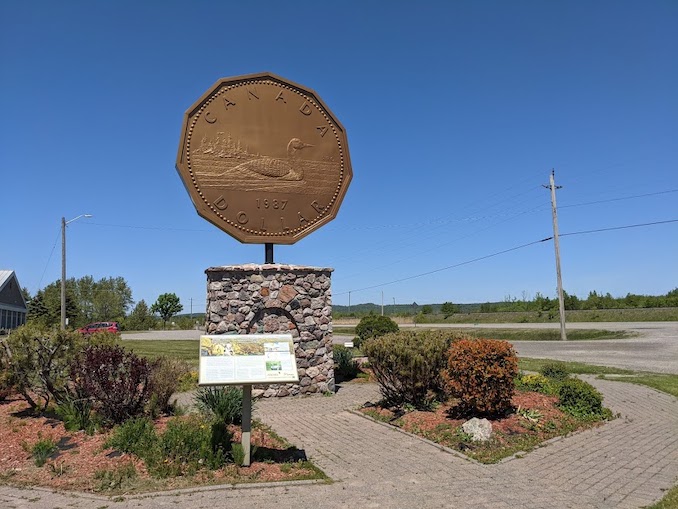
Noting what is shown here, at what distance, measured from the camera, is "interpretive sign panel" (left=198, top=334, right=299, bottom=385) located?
227 inches

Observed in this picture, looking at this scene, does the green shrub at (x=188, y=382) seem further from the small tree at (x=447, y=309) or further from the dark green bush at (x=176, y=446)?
the small tree at (x=447, y=309)

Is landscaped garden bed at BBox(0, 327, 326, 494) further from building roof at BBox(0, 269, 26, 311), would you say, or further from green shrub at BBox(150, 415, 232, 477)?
building roof at BBox(0, 269, 26, 311)

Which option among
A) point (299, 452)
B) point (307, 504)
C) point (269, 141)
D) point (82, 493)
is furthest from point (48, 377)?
point (269, 141)

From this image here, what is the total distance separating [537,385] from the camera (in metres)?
10.3

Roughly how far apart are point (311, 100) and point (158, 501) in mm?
9080

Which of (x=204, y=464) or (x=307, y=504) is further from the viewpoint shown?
(x=204, y=464)

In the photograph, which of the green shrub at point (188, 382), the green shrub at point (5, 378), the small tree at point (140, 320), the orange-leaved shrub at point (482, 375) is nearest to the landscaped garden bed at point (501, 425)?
the orange-leaved shrub at point (482, 375)

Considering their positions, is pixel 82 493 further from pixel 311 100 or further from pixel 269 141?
pixel 311 100

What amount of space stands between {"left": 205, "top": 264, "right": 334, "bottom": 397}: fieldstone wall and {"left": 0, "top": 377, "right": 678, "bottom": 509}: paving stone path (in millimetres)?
2657

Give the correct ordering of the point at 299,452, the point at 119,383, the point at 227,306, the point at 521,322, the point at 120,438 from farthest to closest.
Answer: the point at 521,322, the point at 227,306, the point at 119,383, the point at 299,452, the point at 120,438

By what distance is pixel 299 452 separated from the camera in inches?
269

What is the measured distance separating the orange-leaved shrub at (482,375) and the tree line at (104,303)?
57.5m

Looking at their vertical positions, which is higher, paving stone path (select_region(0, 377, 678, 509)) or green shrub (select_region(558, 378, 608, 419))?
green shrub (select_region(558, 378, 608, 419))

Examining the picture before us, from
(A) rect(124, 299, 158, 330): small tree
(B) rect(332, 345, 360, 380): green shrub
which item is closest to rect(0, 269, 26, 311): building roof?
(A) rect(124, 299, 158, 330): small tree
